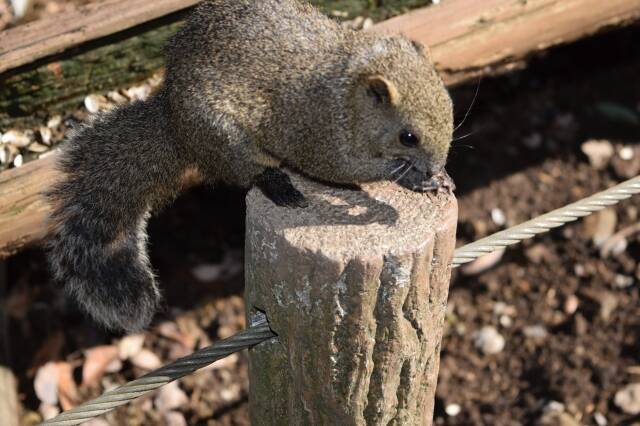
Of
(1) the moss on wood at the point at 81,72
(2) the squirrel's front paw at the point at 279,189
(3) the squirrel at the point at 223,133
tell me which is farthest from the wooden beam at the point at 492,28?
(2) the squirrel's front paw at the point at 279,189

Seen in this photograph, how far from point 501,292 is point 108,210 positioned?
203cm

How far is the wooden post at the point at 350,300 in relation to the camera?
1.73m

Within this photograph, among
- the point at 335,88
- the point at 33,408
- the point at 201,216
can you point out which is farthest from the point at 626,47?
the point at 33,408

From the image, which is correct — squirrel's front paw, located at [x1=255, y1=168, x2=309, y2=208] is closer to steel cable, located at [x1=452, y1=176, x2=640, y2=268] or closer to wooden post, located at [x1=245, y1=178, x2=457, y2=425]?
wooden post, located at [x1=245, y1=178, x2=457, y2=425]

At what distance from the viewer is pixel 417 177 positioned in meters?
2.21

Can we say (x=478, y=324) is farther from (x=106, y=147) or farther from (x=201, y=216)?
(x=106, y=147)

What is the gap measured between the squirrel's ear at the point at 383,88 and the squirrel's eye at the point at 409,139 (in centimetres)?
10

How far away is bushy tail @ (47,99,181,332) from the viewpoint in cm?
261

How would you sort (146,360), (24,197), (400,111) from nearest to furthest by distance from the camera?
(400,111) < (24,197) < (146,360)

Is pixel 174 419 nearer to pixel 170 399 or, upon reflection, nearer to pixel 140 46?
pixel 170 399

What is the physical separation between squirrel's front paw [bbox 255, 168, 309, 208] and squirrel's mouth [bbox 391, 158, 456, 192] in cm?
27

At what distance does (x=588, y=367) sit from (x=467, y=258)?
181cm

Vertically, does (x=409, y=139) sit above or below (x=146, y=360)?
above

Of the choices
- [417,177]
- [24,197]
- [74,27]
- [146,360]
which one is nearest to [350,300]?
[417,177]
